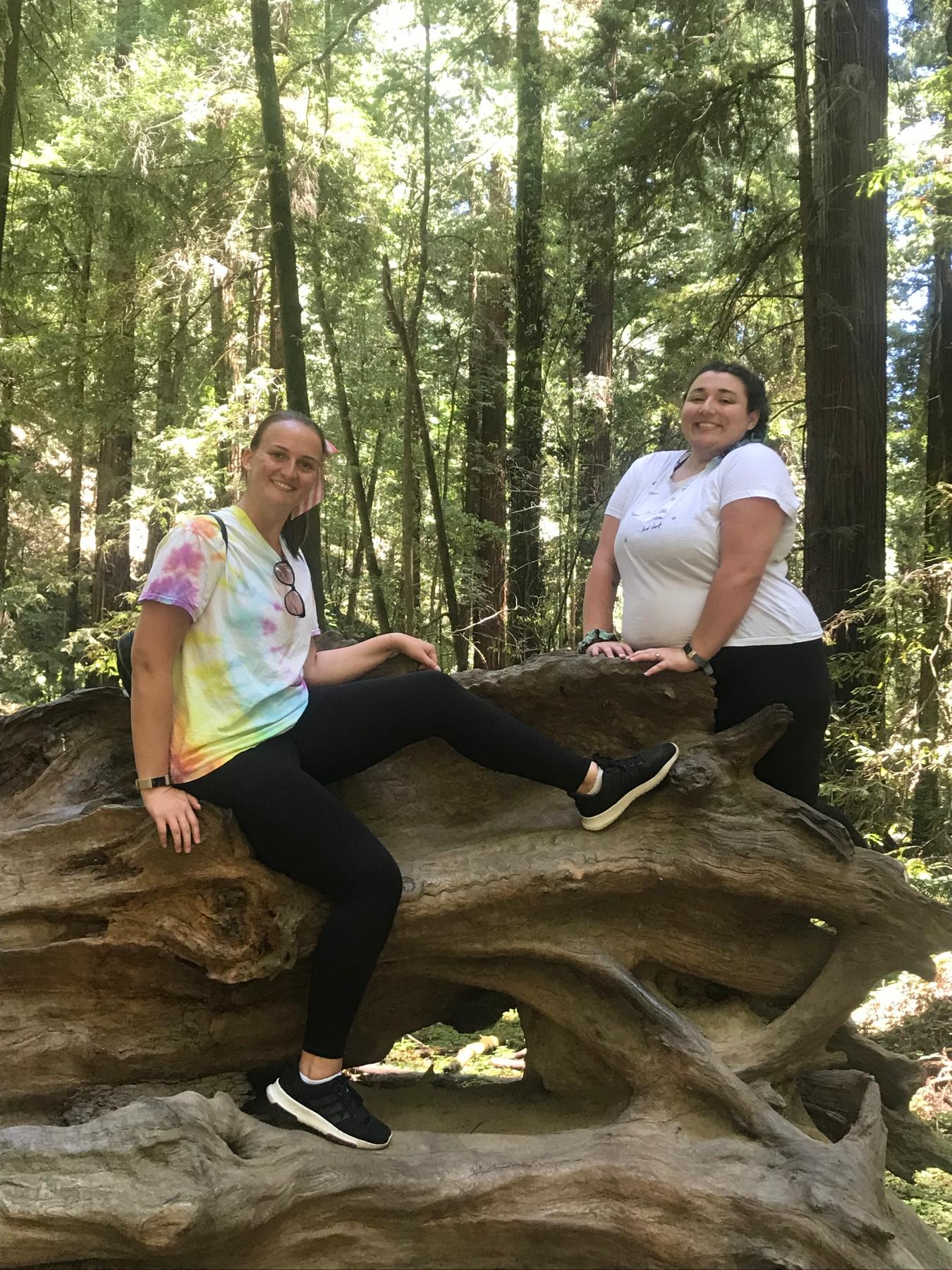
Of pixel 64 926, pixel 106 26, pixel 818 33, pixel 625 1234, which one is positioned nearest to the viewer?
pixel 625 1234

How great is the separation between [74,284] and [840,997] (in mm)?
12171

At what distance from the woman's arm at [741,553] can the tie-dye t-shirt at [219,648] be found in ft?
4.60

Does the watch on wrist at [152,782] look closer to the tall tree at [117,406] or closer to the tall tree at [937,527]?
the tall tree at [937,527]

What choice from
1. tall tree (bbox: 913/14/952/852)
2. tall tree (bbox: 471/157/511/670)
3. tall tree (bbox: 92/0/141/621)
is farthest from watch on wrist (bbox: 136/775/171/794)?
tall tree (bbox: 92/0/141/621)

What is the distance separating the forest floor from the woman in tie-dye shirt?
1031 millimetres

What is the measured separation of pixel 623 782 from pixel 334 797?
3.09 feet

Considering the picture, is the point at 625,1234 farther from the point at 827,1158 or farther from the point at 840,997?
Answer: the point at 840,997

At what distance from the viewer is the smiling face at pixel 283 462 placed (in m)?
2.78


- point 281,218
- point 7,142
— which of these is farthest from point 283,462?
point 281,218

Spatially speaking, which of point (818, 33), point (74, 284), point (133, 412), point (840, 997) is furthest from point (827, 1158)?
point (74, 284)

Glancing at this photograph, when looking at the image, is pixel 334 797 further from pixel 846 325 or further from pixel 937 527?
pixel 937 527

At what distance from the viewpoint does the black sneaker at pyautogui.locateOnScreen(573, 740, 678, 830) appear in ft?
9.65

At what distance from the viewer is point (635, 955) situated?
3.09 metres

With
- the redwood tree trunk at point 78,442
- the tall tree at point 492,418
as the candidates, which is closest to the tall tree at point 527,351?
the tall tree at point 492,418
